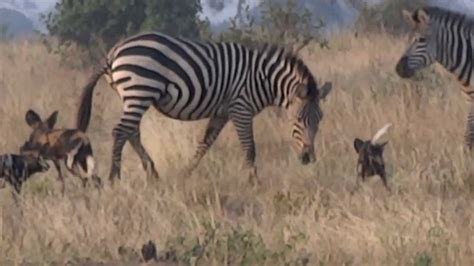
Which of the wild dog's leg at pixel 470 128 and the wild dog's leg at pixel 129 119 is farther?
the wild dog's leg at pixel 470 128

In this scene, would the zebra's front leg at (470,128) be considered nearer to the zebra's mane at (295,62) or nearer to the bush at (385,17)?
the zebra's mane at (295,62)

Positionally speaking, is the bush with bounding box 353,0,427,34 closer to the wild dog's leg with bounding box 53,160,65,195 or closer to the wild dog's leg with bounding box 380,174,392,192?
the wild dog's leg with bounding box 380,174,392,192

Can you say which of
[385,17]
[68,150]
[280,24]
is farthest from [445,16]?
[385,17]

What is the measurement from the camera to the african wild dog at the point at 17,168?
7.93 m

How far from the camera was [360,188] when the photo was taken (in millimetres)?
8242

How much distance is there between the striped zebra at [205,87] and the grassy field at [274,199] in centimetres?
27

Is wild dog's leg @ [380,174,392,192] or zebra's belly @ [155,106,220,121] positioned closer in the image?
wild dog's leg @ [380,174,392,192]

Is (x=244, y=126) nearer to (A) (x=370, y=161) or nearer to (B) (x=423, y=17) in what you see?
(A) (x=370, y=161)

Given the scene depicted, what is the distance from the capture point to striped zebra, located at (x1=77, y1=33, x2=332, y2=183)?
31.7 feet

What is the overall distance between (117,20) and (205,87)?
27.3 feet

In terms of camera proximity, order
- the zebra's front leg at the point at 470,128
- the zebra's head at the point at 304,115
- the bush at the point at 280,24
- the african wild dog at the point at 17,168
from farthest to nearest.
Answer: the bush at the point at 280,24 < the zebra's front leg at the point at 470,128 < the zebra's head at the point at 304,115 < the african wild dog at the point at 17,168

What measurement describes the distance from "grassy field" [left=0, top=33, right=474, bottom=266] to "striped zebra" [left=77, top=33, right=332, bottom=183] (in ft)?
0.90

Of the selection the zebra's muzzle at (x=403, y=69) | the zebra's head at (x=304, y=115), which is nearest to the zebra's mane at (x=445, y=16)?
the zebra's muzzle at (x=403, y=69)

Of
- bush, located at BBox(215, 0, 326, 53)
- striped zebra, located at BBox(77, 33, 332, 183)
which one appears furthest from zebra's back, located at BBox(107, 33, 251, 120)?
bush, located at BBox(215, 0, 326, 53)
